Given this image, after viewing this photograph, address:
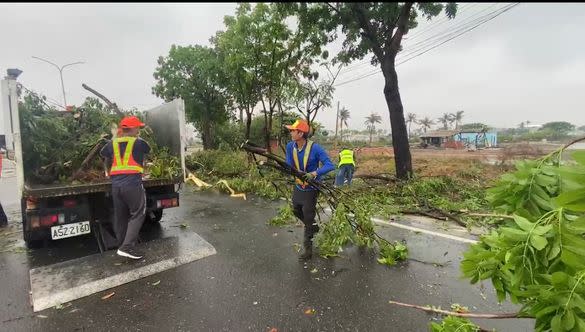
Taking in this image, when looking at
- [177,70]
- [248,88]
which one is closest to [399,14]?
[248,88]

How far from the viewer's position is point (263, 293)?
3.46 meters

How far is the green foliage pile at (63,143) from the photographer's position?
189 inches

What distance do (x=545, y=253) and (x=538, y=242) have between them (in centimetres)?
7

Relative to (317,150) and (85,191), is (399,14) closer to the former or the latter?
(317,150)

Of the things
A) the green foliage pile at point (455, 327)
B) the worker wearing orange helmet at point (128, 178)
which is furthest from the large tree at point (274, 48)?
the green foliage pile at point (455, 327)

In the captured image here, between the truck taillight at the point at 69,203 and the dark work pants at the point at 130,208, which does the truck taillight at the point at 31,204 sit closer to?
the truck taillight at the point at 69,203

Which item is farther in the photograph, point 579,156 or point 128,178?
point 128,178

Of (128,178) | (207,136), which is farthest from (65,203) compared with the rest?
(207,136)

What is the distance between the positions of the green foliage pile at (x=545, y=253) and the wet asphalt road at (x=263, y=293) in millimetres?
1733

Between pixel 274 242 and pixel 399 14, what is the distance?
7.81 metres

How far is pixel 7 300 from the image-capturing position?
11.1 feet

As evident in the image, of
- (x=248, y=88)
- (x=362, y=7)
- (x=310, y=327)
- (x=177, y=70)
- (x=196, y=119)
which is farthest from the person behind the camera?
(x=196, y=119)

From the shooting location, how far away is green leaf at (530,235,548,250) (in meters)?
1.14

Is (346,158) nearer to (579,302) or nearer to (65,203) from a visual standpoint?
(65,203)
